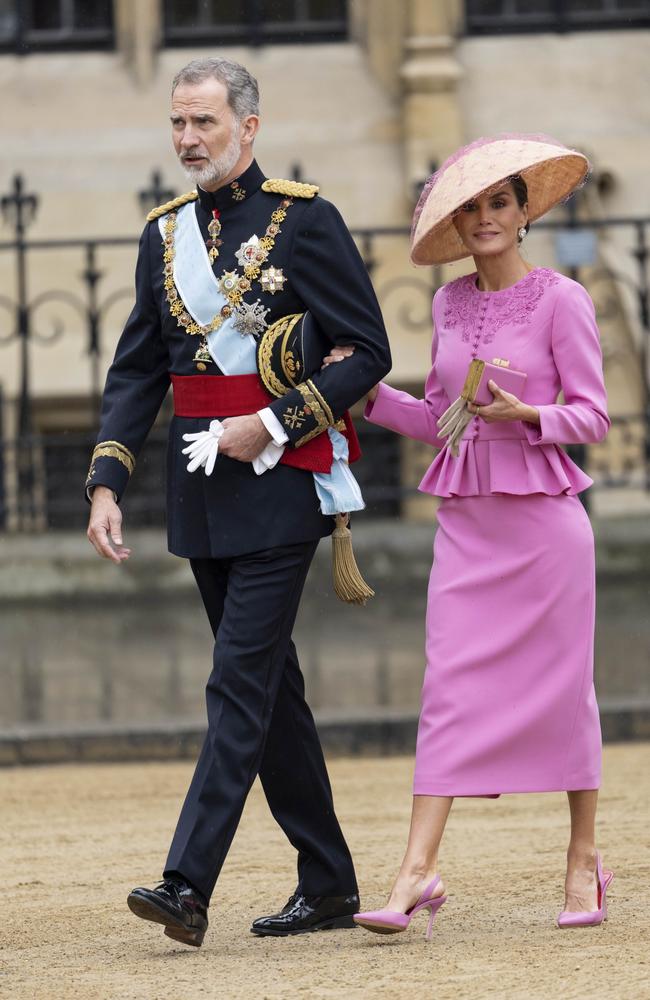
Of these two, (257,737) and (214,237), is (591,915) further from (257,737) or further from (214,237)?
(214,237)

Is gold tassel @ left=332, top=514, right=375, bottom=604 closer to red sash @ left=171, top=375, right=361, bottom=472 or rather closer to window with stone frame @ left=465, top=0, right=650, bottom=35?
red sash @ left=171, top=375, right=361, bottom=472

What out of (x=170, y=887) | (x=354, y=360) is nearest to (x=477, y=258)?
(x=354, y=360)

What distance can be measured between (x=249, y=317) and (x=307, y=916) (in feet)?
4.38

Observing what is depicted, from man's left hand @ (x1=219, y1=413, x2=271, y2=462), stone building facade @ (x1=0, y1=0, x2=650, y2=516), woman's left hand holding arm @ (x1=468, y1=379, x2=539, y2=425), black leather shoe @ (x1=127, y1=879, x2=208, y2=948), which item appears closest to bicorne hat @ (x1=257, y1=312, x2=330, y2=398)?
man's left hand @ (x1=219, y1=413, x2=271, y2=462)

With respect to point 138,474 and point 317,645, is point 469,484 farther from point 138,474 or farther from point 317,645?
point 138,474

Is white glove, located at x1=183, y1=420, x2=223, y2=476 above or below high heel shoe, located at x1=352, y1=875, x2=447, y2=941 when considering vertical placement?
above

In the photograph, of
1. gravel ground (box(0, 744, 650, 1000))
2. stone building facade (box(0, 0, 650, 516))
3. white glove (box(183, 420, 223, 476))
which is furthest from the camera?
stone building facade (box(0, 0, 650, 516))

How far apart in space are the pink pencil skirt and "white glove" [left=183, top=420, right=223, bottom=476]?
589 mm

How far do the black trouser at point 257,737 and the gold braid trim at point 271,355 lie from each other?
0.34 m

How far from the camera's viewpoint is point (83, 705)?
28.0ft

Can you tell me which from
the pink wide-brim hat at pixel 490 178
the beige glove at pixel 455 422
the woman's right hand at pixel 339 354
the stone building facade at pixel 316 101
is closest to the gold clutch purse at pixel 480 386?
the beige glove at pixel 455 422

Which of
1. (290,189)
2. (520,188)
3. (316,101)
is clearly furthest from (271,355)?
(316,101)

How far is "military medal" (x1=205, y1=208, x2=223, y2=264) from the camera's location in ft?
16.4

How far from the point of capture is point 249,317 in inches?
194
